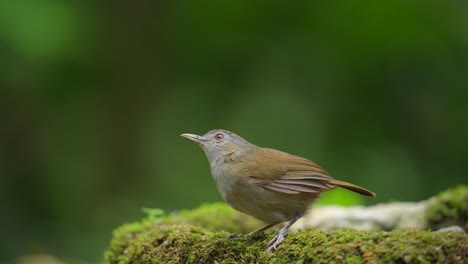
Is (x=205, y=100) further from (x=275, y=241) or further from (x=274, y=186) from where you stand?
(x=275, y=241)

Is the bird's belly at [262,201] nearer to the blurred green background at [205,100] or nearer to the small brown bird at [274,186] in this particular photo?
the small brown bird at [274,186]

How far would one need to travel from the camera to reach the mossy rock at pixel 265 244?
2957 millimetres

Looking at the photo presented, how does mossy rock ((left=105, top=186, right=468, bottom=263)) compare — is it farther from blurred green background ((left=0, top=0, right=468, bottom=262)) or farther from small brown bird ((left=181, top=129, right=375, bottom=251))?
blurred green background ((left=0, top=0, right=468, bottom=262))

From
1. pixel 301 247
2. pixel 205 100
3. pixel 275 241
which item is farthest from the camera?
pixel 205 100

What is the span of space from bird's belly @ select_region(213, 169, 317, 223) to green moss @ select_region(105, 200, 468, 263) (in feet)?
0.47

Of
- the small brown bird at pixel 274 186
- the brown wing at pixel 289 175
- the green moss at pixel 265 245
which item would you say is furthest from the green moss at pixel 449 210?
the green moss at pixel 265 245

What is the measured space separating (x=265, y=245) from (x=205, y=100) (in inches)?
311

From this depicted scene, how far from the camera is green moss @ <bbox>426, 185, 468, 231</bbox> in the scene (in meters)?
5.27

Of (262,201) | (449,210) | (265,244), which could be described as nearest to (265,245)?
(265,244)

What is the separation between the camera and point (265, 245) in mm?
3832

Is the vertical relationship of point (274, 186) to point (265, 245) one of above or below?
above

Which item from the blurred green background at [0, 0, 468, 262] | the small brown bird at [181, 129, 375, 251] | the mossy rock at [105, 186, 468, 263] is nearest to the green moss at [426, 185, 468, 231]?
the mossy rock at [105, 186, 468, 263]

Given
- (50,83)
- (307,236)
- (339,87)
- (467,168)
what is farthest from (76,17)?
(307,236)

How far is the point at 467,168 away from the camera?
33.1 ft
